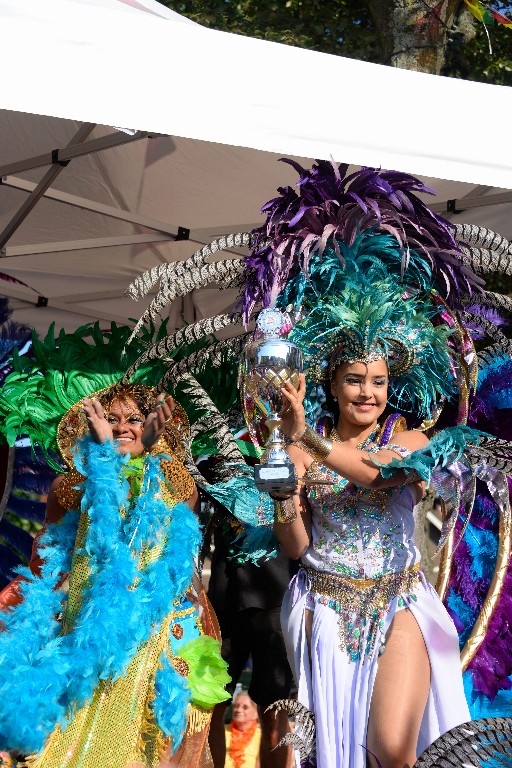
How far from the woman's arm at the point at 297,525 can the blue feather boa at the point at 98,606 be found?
40 centimetres

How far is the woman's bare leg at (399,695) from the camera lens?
112 inches

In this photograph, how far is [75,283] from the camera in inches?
231

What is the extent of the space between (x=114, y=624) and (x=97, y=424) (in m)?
0.64

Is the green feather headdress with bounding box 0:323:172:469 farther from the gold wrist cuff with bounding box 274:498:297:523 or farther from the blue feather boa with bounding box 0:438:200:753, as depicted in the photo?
the gold wrist cuff with bounding box 274:498:297:523

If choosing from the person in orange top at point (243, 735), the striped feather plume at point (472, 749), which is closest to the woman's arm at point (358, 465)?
the striped feather plume at point (472, 749)

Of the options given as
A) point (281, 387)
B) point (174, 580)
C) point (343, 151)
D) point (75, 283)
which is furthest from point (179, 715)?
point (75, 283)

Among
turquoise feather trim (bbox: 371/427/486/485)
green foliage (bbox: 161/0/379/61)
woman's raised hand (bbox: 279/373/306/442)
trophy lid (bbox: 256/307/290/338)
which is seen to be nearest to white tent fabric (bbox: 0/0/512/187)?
trophy lid (bbox: 256/307/290/338)

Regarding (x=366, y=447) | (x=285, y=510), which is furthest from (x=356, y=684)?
(x=366, y=447)

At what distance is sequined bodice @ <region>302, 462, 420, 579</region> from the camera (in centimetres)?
304

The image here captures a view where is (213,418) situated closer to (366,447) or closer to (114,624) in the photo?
(366,447)

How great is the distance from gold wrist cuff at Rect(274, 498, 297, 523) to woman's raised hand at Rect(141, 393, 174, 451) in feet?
1.87

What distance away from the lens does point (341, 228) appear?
3316mm

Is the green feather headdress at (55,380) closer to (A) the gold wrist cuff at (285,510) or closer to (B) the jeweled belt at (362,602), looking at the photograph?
(A) the gold wrist cuff at (285,510)

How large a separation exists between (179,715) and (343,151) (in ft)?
5.70
